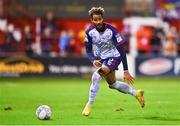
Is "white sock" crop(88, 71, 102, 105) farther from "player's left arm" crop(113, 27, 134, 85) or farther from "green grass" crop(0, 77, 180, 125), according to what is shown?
"player's left arm" crop(113, 27, 134, 85)

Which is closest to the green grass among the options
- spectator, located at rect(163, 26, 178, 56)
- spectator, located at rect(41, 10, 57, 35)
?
spectator, located at rect(41, 10, 57, 35)

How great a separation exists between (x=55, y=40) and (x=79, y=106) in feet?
56.7

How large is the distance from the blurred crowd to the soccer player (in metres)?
17.6

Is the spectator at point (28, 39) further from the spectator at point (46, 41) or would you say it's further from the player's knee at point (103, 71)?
the player's knee at point (103, 71)

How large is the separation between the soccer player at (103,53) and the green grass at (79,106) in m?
0.60

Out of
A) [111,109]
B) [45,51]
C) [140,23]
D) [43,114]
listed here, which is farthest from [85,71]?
[43,114]

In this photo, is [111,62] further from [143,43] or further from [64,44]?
[143,43]

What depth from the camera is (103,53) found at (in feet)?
48.1

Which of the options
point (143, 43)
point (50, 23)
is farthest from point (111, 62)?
point (143, 43)

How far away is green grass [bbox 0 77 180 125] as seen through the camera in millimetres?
13396

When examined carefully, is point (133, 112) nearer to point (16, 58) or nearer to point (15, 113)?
point (15, 113)

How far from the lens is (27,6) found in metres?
33.0

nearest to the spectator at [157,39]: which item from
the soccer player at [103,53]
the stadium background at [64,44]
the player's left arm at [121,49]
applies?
the stadium background at [64,44]

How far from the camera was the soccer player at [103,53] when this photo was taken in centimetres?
1427
